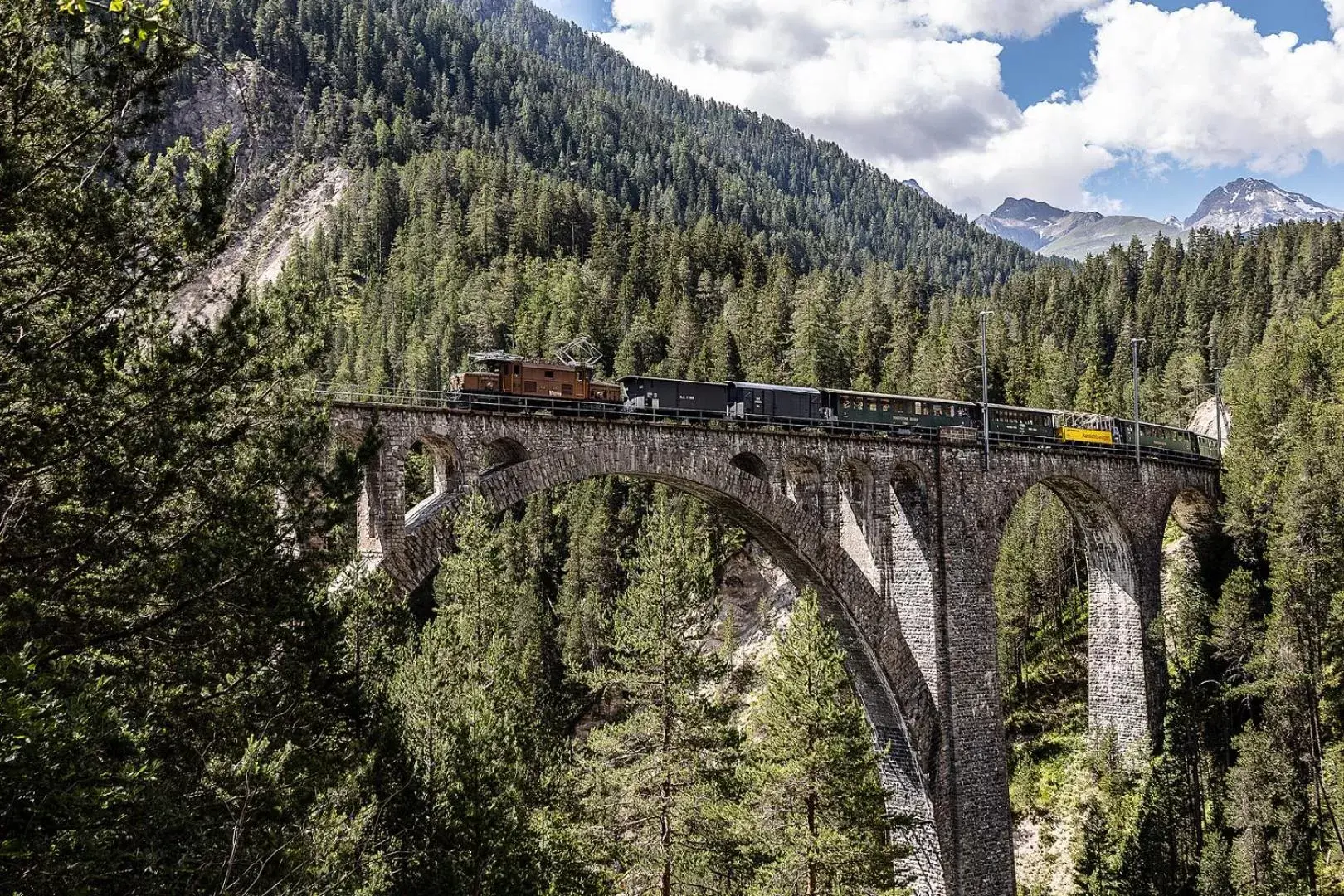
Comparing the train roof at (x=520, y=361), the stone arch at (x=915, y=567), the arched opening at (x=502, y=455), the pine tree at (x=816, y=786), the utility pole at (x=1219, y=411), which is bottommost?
the pine tree at (x=816, y=786)

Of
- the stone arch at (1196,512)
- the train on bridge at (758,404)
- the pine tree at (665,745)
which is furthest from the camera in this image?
the stone arch at (1196,512)

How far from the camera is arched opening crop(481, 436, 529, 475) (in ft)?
66.9

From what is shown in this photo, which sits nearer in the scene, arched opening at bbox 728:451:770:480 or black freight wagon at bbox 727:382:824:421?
arched opening at bbox 728:451:770:480

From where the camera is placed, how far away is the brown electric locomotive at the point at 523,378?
21.8m

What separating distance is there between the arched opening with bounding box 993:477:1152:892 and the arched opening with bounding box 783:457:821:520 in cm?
1178

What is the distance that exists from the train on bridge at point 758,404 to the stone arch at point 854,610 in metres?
1.94

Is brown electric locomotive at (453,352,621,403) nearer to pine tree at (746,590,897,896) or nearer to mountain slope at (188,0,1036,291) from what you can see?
pine tree at (746,590,897,896)

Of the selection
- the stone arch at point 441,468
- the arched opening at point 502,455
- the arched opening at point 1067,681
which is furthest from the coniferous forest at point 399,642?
the arched opening at point 502,455

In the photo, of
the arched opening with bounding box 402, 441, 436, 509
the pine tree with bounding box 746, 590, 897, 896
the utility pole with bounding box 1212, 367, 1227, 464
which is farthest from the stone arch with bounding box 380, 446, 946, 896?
the utility pole with bounding box 1212, 367, 1227, 464

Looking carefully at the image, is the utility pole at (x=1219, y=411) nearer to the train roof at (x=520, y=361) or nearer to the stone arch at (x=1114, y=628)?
the stone arch at (x=1114, y=628)

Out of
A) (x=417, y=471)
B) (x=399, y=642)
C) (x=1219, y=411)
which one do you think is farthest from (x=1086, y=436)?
(x=399, y=642)

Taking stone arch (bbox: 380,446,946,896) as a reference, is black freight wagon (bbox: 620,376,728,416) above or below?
above

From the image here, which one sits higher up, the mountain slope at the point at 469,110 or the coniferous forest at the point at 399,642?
the mountain slope at the point at 469,110

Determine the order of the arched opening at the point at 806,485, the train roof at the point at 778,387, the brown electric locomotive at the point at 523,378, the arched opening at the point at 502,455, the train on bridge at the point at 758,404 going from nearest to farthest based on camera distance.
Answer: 1. the arched opening at the point at 502,455
2. the brown electric locomotive at the point at 523,378
3. the train on bridge at the point at 758,404
4. the arched opening at the point at 806,485
5. the train roof at the point at 778,387
